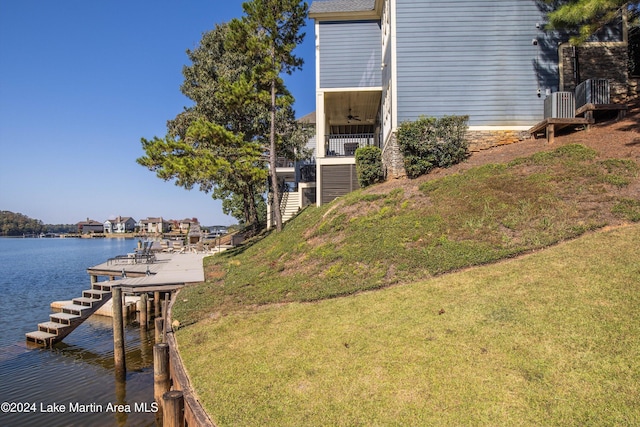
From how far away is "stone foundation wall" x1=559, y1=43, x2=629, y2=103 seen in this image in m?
13.6

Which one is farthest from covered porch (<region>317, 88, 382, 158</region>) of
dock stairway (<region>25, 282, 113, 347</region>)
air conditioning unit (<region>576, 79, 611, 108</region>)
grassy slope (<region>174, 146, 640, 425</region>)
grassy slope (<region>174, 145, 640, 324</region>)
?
dock stairway (<region>25, 282, 113, 347</region>)

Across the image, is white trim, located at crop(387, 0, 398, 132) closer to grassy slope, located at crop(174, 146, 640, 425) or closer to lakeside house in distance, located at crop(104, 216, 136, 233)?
grassy slope, located at crop(174, 146, 640, 425)

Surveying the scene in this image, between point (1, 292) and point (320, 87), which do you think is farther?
point (1, 292)

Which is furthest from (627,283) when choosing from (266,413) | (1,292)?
(1,292)

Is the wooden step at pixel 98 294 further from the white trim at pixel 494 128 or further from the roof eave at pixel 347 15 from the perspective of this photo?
the roof eave at pixel 347 15

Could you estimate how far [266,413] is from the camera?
4.22 m

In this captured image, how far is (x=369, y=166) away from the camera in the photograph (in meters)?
15.3

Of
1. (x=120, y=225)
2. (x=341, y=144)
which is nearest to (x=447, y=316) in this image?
(x=341, y=144)

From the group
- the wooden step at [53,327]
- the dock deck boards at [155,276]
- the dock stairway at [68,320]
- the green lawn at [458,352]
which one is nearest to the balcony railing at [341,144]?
the dock deck boards at [155,276]

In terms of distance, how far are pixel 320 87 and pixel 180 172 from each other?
29.0ft

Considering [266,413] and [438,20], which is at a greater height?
[438,20]

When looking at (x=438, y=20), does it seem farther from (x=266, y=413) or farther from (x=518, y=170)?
(x=266, y=413)

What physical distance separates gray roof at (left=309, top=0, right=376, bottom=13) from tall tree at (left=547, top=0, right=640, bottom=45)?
8363 millimetres

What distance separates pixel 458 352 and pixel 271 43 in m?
15.8
